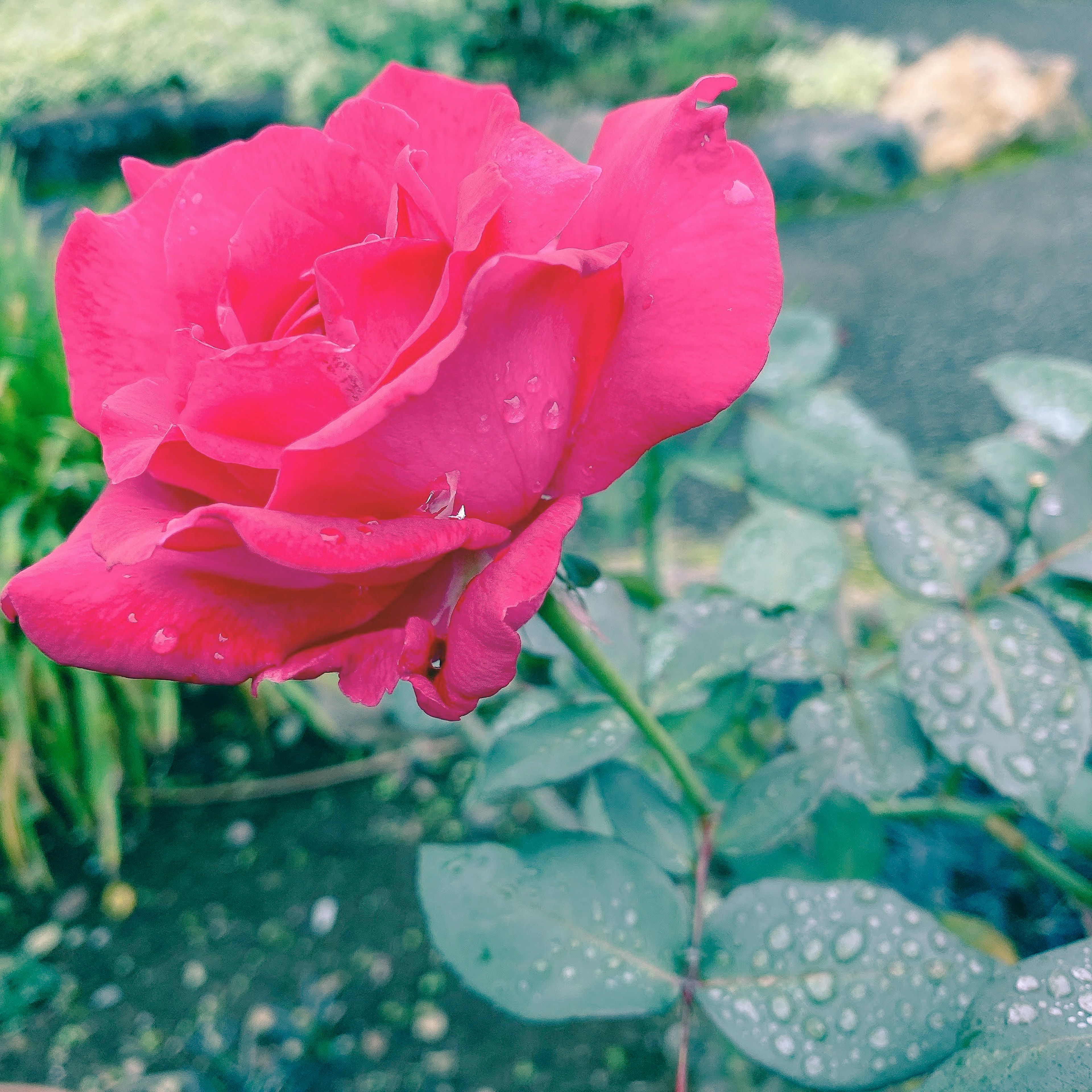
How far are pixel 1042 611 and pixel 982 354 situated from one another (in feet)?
6.65

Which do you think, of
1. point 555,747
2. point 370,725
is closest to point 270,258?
point 555,747

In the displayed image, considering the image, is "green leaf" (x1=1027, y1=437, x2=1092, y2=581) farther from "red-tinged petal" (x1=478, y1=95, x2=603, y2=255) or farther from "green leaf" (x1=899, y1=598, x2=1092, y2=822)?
"red-tinged petal" (x1=478, y1=95, x2=603, y2=255)

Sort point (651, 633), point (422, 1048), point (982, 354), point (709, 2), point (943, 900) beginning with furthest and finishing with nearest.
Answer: point (709, 2) < point (982, 354) < point (422, 1048) < point (943, 900) < point (651, 633)

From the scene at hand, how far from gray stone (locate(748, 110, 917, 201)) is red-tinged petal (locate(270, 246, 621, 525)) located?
3.33 m

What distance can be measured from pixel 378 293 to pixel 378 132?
0.09 meters

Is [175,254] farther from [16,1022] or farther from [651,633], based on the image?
[16,1022]

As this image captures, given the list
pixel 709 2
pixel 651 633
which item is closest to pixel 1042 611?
pixel 651 633

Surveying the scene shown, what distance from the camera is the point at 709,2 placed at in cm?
477

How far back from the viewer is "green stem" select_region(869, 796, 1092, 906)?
1.85ft

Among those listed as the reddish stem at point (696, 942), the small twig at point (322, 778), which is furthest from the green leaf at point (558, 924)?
the small twig at point (322, 778)

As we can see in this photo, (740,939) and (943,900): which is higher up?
(740,939)

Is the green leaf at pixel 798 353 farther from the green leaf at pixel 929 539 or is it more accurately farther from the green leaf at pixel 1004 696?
the green leaf at pixel 1004 696

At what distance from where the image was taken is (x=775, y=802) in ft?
1.61

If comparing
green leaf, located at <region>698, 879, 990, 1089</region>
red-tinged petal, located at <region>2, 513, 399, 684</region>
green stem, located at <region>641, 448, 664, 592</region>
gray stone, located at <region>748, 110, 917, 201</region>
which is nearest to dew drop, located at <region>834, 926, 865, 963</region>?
green leaf, located at <region>698, 879, 990, 1089</region>
